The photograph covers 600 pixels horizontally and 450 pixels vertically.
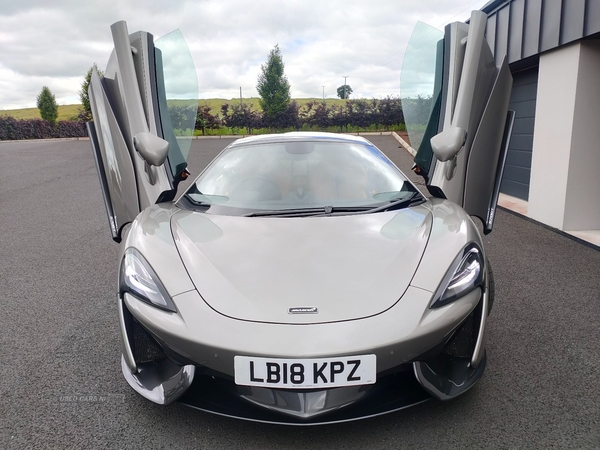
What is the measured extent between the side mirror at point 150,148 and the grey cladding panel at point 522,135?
646cm

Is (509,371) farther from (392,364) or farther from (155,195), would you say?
(155,195)

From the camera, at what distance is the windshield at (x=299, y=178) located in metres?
2.71

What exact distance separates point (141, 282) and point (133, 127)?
5.34ft

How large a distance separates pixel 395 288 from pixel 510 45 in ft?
22.6

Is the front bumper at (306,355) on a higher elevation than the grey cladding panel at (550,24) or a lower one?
lower

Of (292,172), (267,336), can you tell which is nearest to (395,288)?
(267,336)

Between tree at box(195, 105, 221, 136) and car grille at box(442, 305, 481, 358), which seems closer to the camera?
car grille at box(442, 305, 481, 358)

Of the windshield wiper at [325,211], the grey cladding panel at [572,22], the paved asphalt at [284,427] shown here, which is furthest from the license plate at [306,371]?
the grey cladding panel at [572,22]

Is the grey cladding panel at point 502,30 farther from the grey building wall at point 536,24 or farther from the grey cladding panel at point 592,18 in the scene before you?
the grey cladding panel at point 592,18

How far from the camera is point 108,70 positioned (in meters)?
3.46

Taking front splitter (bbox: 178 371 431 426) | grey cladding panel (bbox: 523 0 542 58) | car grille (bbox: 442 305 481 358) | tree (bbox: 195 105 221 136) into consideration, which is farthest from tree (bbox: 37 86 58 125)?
car grille (bbox: 442 305 481 358)

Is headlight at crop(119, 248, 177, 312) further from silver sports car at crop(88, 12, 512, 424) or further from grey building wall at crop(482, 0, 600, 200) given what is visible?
grey building wall at crop(482, 0, 600, 200)

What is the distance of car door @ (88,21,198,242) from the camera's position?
3117 mm

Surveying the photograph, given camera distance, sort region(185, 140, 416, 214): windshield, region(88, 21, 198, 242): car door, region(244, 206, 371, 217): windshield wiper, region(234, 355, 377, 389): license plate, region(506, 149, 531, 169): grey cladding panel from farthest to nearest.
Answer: region(506, 149, 531, 169): grey cladding panel
region(88, 21, 198, 242): car door
region(185, 140, 416, 214): windshield
region(244, 206, 371, 217): windshield wiper
region(234, 355, 377, 389): license plate
